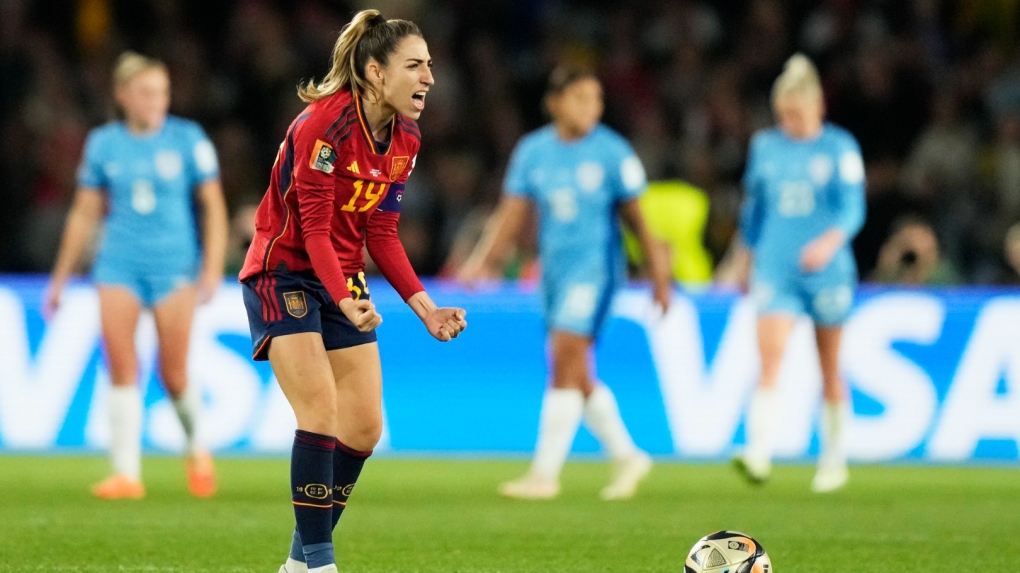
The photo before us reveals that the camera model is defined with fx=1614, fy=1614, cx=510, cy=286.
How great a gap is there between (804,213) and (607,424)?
5.55 feet

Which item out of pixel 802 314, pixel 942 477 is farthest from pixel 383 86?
pixel 942 477

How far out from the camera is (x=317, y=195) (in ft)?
17.2

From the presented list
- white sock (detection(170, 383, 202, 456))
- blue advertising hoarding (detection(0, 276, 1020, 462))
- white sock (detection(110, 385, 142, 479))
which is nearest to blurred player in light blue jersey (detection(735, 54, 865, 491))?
blue advertising hoarding (detection(0, 276, 1020, 462))

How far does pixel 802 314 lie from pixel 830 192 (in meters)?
0.74

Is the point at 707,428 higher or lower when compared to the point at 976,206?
lower

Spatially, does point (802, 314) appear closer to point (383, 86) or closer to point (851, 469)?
point (851, 469)

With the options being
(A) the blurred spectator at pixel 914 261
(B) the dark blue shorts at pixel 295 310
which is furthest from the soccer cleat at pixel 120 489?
(A) the blurred spectator at pixel 914 261

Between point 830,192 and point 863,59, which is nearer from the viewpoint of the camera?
point 830,192

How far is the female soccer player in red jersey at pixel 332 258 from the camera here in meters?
5.25

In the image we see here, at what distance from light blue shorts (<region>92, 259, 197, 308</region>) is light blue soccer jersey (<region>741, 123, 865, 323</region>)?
3376mm

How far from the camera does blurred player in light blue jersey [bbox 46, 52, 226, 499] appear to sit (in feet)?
28.9

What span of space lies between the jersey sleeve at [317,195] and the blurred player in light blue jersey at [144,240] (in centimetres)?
379

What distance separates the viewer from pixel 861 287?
11.4m

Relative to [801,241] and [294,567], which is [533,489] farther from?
[294,567]
